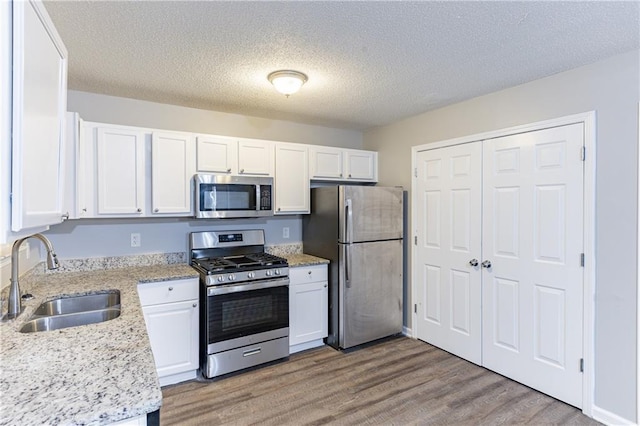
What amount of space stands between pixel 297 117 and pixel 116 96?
1737 mm

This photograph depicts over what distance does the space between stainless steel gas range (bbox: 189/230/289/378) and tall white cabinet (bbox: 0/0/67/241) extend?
165cm

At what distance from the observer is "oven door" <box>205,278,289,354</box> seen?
9.25ft

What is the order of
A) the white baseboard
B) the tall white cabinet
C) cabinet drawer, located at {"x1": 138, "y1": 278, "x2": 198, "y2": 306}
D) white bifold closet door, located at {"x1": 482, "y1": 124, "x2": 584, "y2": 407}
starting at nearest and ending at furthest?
the tall white cabinet, the white baseboard, white bifold closet door, located at {"x1": 482, "y1": 124, "x2": 584, "y2": 407}, cabinet drawer, located at {"x1": 138, "y1": 278, "x2": 198, "y2": 306}

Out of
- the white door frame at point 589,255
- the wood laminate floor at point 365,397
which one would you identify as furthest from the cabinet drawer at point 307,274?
the white door frame at point 589,255

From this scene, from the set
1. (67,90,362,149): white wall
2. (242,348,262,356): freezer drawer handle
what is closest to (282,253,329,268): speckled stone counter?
(242,348,262,356): freezer drawer handle

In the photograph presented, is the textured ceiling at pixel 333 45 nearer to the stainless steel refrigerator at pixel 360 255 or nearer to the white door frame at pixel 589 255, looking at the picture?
the white door frame at pixel 589 255

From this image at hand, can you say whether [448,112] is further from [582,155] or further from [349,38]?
[349,38]

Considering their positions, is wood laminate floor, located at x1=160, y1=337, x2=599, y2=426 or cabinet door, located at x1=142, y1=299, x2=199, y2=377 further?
cabinet door, located at x1=142, y1=299, x2=199, y2=377

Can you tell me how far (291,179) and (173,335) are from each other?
180 cm

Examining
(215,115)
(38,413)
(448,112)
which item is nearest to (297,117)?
(215,115)

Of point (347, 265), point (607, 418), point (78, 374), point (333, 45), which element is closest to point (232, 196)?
point (347, 265)

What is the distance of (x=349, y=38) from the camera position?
2.02 m

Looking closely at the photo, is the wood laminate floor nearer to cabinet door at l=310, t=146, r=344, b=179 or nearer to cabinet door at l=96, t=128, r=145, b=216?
cabinet door at l=96, t=128, r=145, b=216

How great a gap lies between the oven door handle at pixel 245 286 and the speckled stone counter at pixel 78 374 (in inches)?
37.8
